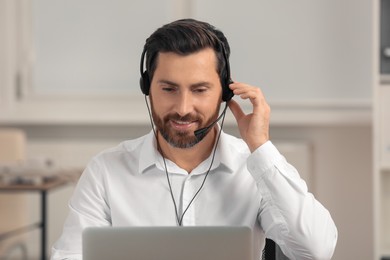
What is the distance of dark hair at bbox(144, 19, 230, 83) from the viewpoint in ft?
5.92

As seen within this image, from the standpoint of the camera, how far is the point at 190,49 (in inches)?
71.2

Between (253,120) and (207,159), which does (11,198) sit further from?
(253,120)

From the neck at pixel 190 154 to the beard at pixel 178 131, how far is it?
47 millimetres

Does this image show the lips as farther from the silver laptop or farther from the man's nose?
the silver laptop

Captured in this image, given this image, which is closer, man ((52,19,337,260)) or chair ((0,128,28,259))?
man ((52,19,337,260))

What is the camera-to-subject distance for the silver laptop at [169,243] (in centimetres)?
131

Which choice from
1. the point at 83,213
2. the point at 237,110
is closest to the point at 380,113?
the point at 237,110

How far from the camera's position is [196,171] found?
188 centimetres

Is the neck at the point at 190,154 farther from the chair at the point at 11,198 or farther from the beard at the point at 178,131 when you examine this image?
the chair at the point at 11,198

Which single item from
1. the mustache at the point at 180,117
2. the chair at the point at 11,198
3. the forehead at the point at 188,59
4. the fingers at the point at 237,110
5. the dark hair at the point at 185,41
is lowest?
Result: the chair at the point at 11,198

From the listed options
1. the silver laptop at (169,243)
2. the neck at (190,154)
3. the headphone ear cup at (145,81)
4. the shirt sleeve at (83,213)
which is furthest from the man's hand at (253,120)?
the silver laptop at (169,243)

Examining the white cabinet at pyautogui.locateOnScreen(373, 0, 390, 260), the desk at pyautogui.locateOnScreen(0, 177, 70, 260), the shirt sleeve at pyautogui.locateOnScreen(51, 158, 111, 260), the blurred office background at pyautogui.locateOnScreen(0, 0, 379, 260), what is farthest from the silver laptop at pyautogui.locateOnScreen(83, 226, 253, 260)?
the blurred office background at pyautogui.locateOnScreen(0, 0, 379, 260)

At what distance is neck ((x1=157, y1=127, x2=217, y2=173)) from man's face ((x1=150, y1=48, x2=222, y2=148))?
60 millimetres

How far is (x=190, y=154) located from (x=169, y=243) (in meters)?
0.60
